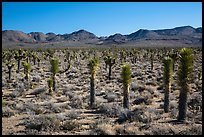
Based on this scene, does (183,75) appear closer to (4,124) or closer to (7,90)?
(4,124)

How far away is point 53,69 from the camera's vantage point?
28438 mm

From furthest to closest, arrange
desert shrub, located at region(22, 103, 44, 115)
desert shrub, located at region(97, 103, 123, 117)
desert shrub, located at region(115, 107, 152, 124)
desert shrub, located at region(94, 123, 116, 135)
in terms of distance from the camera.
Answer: desert shrub, located at region(22, 103, 44, 115)
desert shrub, located at region(97, 103, 123, 117)
desert shrub, located at region(115, 107, 152, 124)
desert shrub, located at region(94, 123, 116, 135)

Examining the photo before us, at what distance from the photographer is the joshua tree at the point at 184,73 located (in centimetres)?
1520

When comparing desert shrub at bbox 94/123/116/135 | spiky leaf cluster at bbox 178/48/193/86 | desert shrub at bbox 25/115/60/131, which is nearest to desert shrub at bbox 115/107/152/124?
desert shrub at bbox 94/123/116/135

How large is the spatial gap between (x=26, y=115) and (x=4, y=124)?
7.68ft

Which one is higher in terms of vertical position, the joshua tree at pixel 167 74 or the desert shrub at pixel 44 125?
the joshua tree at pixel 167 74

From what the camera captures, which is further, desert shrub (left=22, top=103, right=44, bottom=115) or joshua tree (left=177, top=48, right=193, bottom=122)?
desert shrub (left=22, top=103, right=44, bottom=115)

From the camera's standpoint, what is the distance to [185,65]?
15414 mm

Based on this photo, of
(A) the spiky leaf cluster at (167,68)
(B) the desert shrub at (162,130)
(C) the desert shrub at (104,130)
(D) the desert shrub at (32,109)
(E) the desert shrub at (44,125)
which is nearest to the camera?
(B) the desert shrub at (162,130)

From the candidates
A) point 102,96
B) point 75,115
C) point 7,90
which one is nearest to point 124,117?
point 75,115

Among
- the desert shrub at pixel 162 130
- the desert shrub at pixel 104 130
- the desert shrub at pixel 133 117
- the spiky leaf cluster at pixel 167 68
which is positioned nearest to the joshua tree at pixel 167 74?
the spiky leaf cluster at pixel 167 68

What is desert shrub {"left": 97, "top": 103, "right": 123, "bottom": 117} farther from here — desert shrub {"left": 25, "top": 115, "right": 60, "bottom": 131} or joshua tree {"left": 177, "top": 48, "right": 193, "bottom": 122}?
desert shrub {"left": 25, "top": 115, "right": 60, "bottom": 131}

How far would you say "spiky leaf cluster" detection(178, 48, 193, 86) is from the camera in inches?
598

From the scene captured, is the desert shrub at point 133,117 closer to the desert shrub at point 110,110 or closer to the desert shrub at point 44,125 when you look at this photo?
the desert shrub at point 110,110
